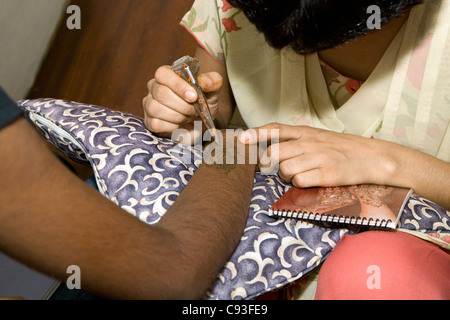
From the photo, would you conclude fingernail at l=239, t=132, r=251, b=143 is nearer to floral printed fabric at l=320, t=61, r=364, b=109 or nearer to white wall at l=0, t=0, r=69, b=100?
floral printed fabric at l=320, t=61, r=364, b=109

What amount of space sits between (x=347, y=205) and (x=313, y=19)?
0.29 m

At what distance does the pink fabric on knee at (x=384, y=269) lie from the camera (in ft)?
2.08

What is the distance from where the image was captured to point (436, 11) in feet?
2.76

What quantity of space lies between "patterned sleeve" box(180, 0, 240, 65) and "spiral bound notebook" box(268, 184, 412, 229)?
1.46 ft

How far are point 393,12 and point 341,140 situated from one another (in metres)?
0.26

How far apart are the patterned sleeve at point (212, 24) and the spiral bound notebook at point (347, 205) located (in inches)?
17.5

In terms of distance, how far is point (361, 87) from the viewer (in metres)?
0.97

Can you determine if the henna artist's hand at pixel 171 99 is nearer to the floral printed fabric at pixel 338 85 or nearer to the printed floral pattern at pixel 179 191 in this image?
the printed floral pattern at pixel 179 191

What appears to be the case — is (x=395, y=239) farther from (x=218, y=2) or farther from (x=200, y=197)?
(x=218, y=2)

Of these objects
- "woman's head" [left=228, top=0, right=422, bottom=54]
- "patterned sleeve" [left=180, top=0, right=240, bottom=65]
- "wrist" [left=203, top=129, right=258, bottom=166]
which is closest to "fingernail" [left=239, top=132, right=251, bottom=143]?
"wrist" [left=203, top=129, right=258, bottom=166]

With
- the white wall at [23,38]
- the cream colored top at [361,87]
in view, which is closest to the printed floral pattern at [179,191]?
the cream colored top at [361,87]
